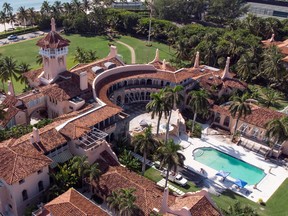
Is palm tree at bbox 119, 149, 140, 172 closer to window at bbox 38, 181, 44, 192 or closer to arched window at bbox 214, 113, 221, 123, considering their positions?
window at bbox 38, 181, 44, 192

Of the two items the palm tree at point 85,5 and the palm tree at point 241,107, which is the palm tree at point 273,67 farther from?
the palm tree at point 85,5

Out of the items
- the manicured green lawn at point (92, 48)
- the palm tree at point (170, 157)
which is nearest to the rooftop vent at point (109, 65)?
the manicured green lawn at point (92, 48)

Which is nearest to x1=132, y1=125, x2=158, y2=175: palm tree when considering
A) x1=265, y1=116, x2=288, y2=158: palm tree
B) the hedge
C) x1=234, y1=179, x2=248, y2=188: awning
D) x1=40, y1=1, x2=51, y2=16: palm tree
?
x1=234, y1=179, x2=248, y2=188: awning

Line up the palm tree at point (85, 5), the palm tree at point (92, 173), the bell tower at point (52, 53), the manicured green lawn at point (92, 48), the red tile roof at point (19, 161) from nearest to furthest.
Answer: the red tile roof at point (19, 161), the palm tree at point (92, 173), the bell tower at point (52, 53), the manicured green lawn at point (92, 48), the palm tree at point (85, 5)

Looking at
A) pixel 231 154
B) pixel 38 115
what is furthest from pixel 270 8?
pixel 38 115

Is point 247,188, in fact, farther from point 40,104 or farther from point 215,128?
point 40,104
